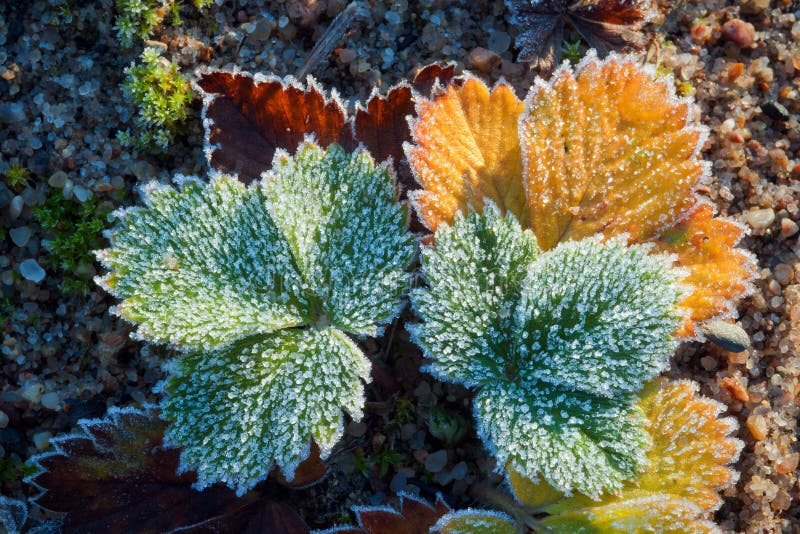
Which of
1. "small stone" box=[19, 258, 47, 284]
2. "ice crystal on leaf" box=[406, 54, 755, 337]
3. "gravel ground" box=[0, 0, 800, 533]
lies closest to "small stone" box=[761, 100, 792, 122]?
"gravel ground" box=[0, 0, 800, 533]

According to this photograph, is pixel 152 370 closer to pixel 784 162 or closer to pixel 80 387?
pixel 80 387

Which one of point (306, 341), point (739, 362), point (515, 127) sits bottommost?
point (739, 362)

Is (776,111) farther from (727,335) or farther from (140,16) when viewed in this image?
(140,16)

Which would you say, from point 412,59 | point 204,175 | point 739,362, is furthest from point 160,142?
point 739,362

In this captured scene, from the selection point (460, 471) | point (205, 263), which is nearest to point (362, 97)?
point (205, 263)

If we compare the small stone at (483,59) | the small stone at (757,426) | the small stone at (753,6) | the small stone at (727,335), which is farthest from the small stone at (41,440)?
the small stone at (753,6)

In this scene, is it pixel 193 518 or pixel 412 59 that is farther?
pixel 412 59
